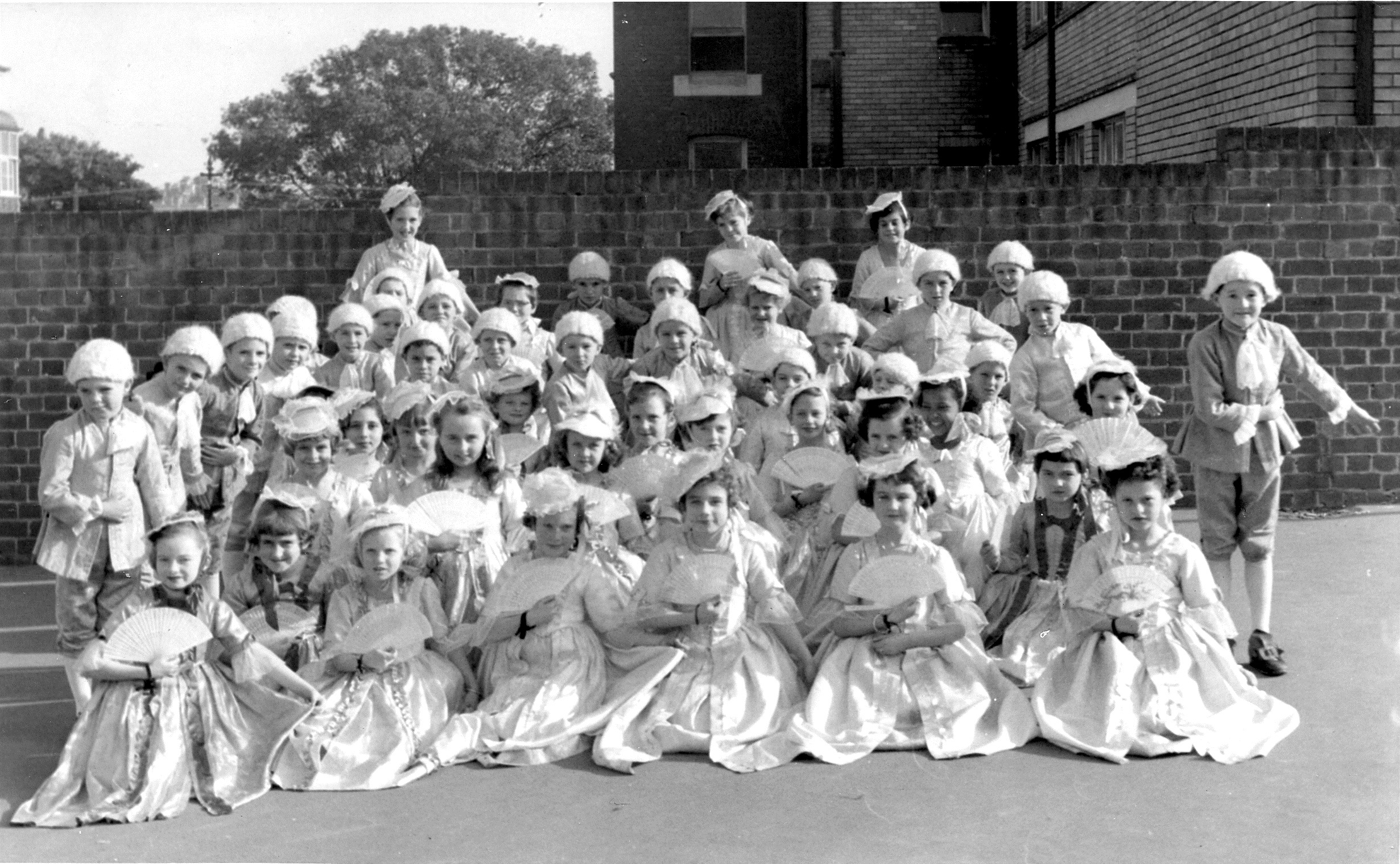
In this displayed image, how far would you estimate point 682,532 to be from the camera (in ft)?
20.4

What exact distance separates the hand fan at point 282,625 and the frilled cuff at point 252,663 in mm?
606

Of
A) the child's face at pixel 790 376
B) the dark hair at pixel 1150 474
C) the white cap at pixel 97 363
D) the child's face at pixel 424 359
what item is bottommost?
the dark hair at pixel 1150 474

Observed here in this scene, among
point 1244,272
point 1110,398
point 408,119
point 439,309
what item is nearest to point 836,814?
point 1110,398

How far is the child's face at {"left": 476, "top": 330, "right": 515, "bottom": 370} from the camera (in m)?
8.31

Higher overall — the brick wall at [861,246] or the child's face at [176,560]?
A: the brick wall at [861,246]

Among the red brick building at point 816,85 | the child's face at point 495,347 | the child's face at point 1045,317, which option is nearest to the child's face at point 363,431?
the child's face at point 495,347

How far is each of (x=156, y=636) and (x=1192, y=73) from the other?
11256 mm

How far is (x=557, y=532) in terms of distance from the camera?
6.06 metres

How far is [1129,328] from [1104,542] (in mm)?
5030

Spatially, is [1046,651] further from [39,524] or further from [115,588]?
[39,524]

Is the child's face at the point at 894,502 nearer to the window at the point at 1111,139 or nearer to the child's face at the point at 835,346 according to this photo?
the child's face at the point at 835,346

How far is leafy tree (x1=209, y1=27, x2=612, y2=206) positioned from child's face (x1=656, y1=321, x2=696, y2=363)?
1625 inches

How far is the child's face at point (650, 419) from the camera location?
7145mm

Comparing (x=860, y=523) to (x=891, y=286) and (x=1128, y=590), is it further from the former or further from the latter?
(x=891, y=286)
